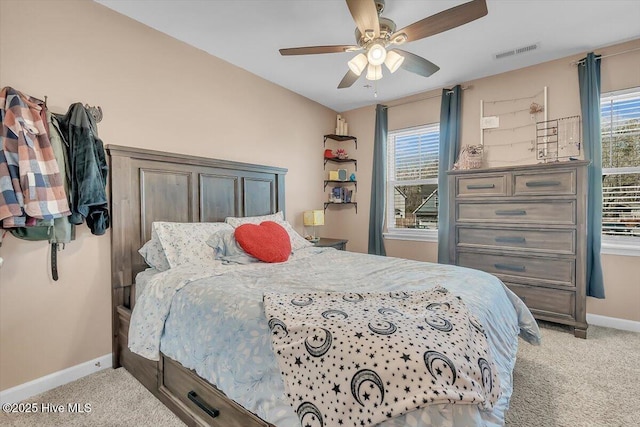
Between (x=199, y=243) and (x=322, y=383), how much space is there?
166 centimetres

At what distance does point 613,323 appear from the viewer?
2844 mm

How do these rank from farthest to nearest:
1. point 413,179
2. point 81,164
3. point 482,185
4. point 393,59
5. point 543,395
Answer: point 413,179 < point 482,185 < point 393,59 < point 81,164 < point 543,395

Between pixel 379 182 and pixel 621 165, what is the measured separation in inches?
97.8

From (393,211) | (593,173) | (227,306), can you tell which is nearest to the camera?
(227,306)

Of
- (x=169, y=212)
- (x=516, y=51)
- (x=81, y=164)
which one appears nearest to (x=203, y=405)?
(x=169, y=212)

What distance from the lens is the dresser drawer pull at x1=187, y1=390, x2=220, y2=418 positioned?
144cm

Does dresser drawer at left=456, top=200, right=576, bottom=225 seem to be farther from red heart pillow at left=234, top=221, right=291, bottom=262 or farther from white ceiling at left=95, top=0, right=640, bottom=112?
red heart pillow at left=234, top=221, right=291, bottom=262

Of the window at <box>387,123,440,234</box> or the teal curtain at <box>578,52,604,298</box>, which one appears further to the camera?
the window at <box>387,123,440,234</box>

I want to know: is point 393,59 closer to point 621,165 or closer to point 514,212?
point 514,212

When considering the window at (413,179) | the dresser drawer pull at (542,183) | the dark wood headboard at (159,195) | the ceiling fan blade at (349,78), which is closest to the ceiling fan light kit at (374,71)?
the ceiling fan blade at (349,78)

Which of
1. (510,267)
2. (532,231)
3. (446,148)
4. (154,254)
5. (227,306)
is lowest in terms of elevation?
(510,267)

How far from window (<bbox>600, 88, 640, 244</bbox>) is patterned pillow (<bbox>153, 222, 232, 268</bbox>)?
3.76 m

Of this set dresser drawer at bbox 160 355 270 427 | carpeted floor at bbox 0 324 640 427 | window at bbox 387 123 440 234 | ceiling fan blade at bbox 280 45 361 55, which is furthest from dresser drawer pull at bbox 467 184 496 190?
dresser drawer at bbox 160 355 270 427

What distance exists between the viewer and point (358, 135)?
4508mm
